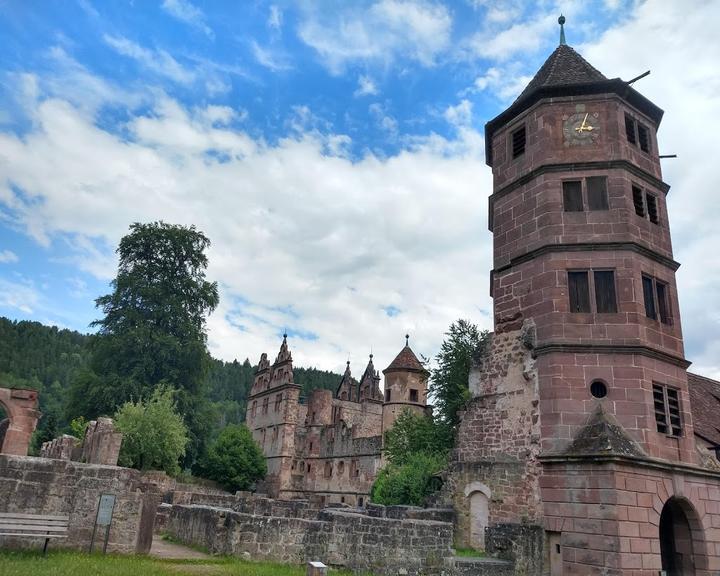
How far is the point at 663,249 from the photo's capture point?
16.8 meters

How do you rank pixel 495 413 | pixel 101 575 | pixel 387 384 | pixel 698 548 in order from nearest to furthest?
pixel 101 575 < pixel 698 548 < pixel 495 413 < pixel 387 384

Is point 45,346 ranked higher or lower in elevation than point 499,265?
higher

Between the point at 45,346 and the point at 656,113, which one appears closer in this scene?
the point at 656,113

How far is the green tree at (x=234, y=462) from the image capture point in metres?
41.4

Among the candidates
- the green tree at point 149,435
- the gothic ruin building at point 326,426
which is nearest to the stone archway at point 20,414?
the green tree at point 149,435

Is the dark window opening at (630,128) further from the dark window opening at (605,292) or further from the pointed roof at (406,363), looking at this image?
the pointed roof at (406,363)

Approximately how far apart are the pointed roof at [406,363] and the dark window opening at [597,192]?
23.1 m

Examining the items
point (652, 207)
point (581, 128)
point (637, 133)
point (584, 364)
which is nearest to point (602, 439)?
point (584, 364)

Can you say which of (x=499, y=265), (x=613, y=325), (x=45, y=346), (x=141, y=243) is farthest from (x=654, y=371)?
(x=45, y=346)

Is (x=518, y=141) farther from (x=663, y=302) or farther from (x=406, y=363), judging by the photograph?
(x=406, y=363)

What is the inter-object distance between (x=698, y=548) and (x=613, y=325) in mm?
5959

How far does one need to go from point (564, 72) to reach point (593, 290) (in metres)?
7.65

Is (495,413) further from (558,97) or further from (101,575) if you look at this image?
(101,575)

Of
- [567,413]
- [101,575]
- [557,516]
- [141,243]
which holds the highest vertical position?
[141,243]
